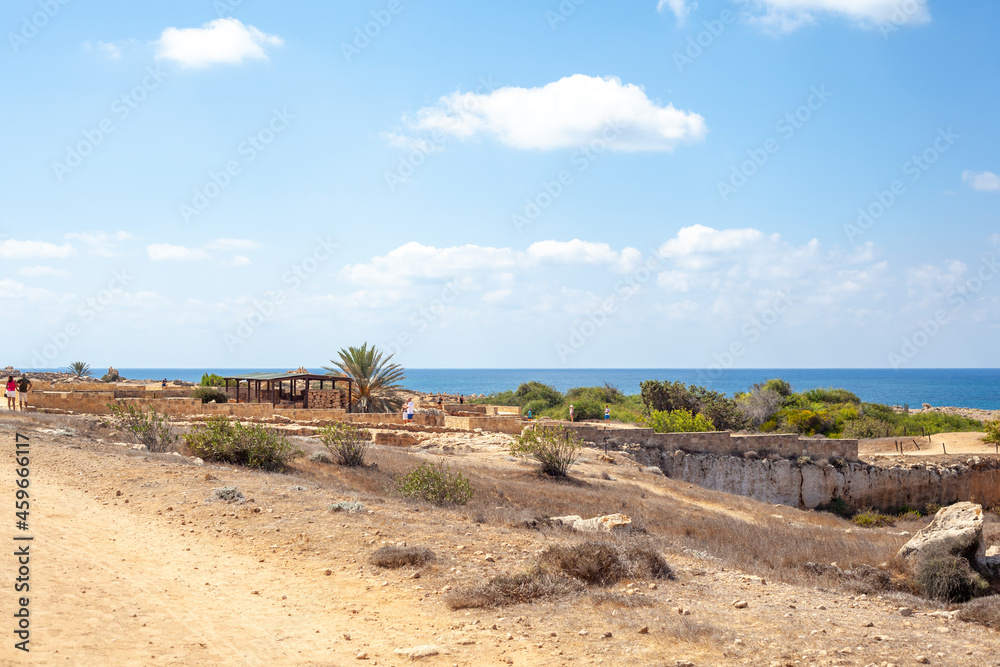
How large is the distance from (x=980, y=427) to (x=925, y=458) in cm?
1476

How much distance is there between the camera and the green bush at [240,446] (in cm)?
1334

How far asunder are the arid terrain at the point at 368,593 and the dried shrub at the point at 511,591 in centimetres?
8

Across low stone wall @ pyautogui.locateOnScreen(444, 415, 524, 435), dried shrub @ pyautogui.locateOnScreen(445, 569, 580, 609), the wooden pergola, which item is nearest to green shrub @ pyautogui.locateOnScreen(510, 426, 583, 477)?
low stone wall @ pyautogui.locateOnScreen(444, 415, 524, 435)

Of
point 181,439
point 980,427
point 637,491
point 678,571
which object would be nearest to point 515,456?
point 637,491

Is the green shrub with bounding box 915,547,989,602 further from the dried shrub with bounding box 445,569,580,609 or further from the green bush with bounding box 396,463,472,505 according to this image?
the green bush with bounding box 396,463,472,505

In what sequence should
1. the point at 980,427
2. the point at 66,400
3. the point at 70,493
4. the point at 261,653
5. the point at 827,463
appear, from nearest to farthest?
the point at 261,653, the point at 70,493, the point at 66,400, the point at 827,463, the point at 980,427

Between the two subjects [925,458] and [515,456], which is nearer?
[515,456]

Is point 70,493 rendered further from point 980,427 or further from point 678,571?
point 980,427

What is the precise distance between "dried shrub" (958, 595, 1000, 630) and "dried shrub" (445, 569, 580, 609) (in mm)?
3509

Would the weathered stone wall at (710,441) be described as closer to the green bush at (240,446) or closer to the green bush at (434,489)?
the green bush at (240,446)

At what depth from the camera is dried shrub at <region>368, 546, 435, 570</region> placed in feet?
23.4

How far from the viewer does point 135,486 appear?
1024 centimetres

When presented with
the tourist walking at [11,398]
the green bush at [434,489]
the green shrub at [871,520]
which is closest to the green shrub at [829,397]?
the green shrub at [871,520]

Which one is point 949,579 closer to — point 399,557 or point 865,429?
point 399,557
